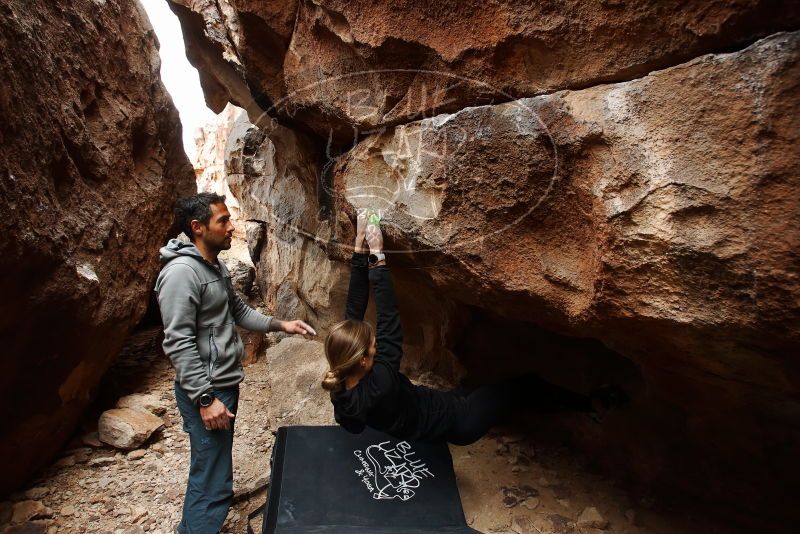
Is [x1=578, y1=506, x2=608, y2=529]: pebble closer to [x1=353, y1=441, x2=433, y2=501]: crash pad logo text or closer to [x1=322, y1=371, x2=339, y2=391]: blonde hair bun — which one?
[x1=353, y1=441, x2=433, y2=501]: crash pad logo text

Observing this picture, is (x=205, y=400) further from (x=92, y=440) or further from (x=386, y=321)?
(x=92, y=440)

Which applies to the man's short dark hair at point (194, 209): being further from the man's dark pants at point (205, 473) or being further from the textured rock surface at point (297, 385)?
the textured rock surface at point (297, 385)

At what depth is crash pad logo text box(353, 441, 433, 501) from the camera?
2477 mm

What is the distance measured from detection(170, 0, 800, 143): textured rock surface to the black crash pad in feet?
6.01

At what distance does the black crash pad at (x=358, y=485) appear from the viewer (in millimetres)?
2260

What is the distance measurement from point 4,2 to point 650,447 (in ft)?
13.2

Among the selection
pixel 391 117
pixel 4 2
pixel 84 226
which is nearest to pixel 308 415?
pixel 84 226

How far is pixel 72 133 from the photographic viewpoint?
293 centimetres

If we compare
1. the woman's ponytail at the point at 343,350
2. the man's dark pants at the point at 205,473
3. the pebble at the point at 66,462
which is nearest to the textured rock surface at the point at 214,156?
the pebble at the point at 66,462

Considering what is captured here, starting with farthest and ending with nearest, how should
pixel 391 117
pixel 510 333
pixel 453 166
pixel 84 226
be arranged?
pixel 510 333 → pixel 84 226 → pixel 391 117 → pixel 453 166

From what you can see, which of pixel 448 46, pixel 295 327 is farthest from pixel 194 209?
pixel 448 46

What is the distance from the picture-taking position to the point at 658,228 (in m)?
1.58

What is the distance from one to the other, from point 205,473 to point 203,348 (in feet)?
1.90

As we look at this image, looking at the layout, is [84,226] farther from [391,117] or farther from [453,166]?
[453,166]
